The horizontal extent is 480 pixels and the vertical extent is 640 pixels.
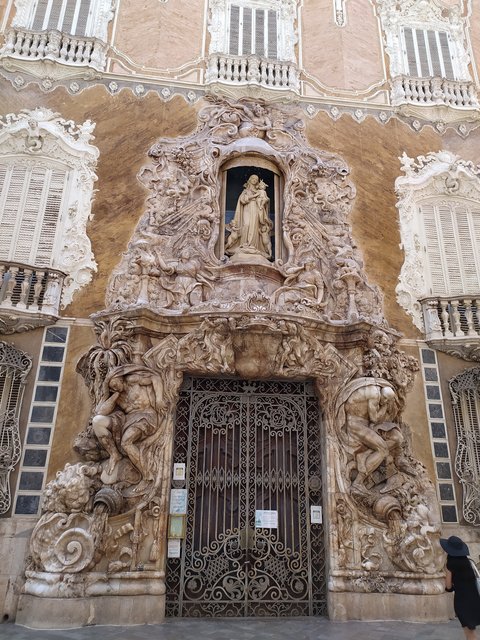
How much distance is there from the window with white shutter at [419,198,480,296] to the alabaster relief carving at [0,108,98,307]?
6672mm

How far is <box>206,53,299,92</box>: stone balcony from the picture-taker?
39.0 ft

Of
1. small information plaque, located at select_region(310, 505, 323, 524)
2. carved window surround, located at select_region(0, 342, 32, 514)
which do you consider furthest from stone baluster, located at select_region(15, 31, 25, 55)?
small information plaque, located at select_region(310, 505, 323, 524)

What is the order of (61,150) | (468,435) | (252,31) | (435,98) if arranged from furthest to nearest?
(252,31) → (435,98) → (61,150) → (468,435)

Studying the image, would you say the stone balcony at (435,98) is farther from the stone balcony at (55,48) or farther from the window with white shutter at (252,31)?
the stone balcony at (55,48)

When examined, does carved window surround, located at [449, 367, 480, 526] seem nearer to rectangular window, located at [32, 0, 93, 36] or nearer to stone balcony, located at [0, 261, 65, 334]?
stone balcony, located at [0, 261, 65, 334]

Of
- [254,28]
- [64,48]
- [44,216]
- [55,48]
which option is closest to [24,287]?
[44,216]

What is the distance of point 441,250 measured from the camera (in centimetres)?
1088

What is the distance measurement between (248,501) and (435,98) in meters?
9.86

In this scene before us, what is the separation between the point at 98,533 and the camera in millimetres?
7215

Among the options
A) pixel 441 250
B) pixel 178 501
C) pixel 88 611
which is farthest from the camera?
pixel 441 250

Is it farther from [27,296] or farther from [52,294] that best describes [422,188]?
[27,296]

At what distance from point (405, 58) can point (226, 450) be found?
10500 millimetres

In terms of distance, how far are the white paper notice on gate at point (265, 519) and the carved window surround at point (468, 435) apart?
3.09 meters

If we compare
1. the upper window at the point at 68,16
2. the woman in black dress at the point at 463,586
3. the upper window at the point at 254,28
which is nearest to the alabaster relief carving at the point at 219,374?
the woman in black dress at the point at 463,586
